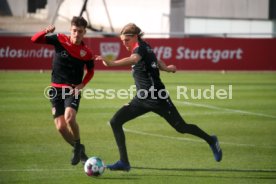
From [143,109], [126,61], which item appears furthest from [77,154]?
[126,61]

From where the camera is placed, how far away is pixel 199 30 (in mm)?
45312

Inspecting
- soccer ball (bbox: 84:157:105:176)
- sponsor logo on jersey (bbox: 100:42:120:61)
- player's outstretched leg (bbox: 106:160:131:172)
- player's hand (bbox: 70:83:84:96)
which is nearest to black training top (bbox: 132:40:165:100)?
player's hand (bbox: 70:83:84:96)

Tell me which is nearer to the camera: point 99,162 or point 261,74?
point 99,162

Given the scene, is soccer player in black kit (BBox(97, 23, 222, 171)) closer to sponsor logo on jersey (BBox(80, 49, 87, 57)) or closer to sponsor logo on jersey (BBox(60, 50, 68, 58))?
sponsor logo on jersey (BBox(80, 49, 87, 57))

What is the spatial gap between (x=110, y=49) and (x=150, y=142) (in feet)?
63.1

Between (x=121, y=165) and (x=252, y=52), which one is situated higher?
(x=121, y=165)

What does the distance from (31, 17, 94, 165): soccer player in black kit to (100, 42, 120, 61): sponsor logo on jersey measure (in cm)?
2111

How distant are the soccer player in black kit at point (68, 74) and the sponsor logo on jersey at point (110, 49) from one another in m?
21.1

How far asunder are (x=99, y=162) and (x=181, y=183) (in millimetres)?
1319

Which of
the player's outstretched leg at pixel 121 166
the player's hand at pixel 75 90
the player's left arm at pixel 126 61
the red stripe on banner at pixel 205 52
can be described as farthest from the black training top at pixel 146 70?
the red stripe on banner at pixel 205 52

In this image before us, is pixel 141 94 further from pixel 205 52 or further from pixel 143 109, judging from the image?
pixel 205 52

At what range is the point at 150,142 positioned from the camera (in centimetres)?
1488

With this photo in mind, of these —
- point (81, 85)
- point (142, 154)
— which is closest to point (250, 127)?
point (142, 154)

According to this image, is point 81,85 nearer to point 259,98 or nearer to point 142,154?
point 142,154
